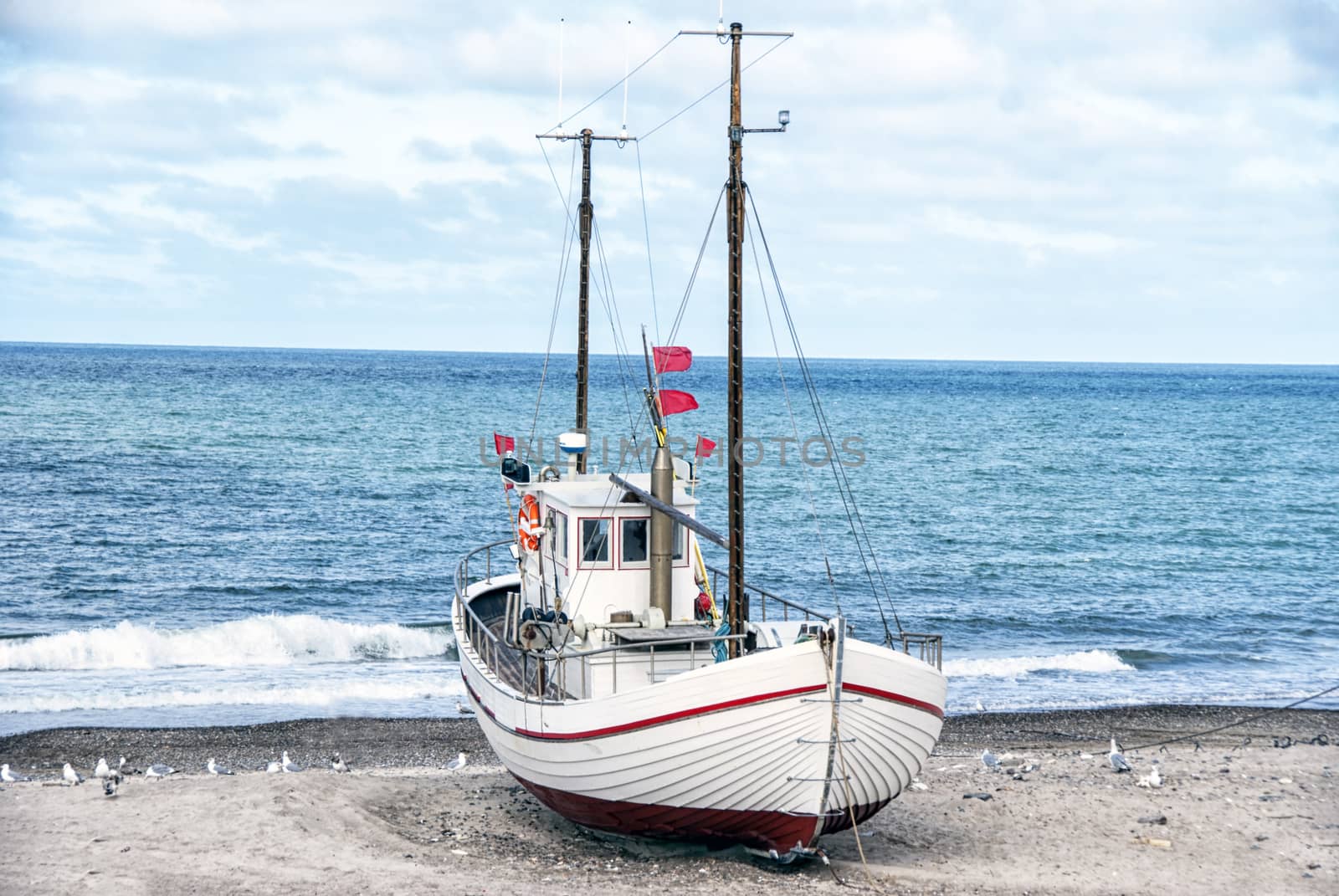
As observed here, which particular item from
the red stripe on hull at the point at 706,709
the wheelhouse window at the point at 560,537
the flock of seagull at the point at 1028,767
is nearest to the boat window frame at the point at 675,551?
the wheelhouse window at the point at 560,537

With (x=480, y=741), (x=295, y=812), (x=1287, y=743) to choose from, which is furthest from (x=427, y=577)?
(x=1287, y=743)

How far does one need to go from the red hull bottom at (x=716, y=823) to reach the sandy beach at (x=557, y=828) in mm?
482

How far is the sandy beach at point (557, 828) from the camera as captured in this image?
53.0ft

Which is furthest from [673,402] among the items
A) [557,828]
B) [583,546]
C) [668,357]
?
[557,828]

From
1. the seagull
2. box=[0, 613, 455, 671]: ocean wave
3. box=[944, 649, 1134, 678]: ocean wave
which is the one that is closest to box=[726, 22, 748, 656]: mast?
the seagull

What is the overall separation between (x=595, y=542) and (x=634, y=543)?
1.86ft

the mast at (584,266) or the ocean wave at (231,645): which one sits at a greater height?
the mast at (584,266)

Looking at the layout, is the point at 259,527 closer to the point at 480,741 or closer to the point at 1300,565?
the point at 480,741

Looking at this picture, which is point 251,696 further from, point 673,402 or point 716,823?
point 716,823

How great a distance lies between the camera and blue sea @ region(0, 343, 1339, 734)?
3098 cm

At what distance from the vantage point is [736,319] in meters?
16.4

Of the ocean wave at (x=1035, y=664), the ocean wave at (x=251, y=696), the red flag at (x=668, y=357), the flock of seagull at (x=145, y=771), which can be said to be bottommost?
the ocean wave at (x=251, y=696)

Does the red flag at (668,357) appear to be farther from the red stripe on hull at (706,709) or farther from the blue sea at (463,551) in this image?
the red stripe on hull at (706,709)

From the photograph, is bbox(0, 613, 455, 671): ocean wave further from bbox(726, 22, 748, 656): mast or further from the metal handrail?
bbox(726, 22, 748, 656): mast
